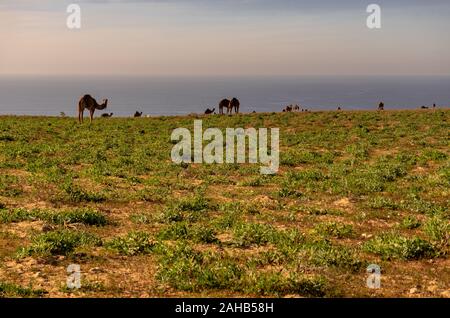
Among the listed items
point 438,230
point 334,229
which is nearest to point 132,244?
point 334,229

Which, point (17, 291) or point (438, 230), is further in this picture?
point (438, 230)

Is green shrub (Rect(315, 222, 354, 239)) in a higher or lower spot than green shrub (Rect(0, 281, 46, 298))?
higher

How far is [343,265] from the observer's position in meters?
10.2

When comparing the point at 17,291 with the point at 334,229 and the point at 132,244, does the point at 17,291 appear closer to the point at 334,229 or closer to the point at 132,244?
the point at 132,244

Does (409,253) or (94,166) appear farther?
(94,166)

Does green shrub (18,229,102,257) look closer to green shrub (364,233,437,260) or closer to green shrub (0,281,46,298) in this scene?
green shrub (0,281,46,298)

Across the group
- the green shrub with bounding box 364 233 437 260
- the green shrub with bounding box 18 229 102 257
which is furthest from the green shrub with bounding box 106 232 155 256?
the green shrub with bounding box 364 233 437 260

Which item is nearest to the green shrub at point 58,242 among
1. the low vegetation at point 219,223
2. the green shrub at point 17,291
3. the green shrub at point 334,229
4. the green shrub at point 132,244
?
the low vegetation at point 219,223

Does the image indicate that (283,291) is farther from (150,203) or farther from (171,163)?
(171,163)

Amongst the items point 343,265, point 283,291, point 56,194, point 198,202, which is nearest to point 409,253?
point 343,265

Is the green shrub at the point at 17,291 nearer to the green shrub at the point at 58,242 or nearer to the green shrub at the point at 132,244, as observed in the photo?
the green shrub at the point at 58,242

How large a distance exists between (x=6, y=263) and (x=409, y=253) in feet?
29.7
